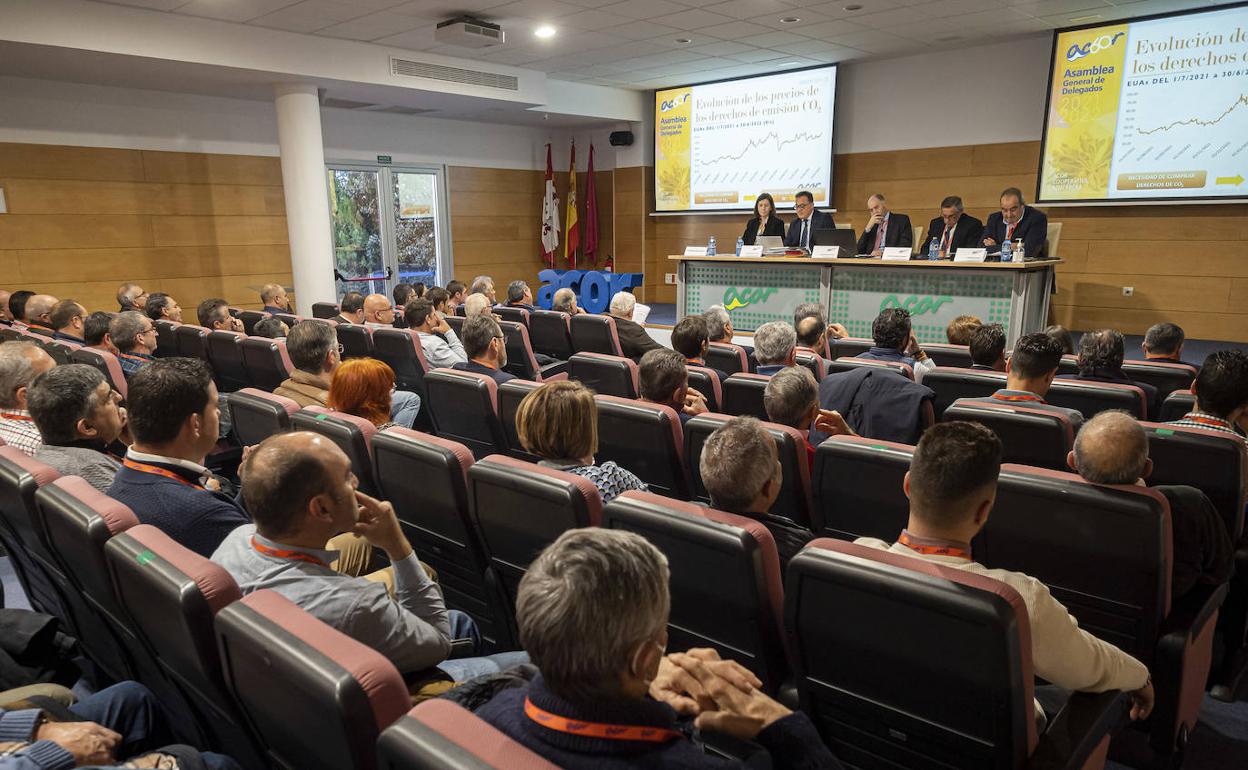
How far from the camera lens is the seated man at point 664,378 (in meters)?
3.04

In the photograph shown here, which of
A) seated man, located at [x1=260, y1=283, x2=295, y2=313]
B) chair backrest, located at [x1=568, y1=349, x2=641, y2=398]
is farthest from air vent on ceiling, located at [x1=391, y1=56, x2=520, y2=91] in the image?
chair backrest, located at [x1=568, y1=349, x2=641, y2=398]

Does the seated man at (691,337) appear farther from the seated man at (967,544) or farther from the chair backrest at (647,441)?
the seated man at (967,544)

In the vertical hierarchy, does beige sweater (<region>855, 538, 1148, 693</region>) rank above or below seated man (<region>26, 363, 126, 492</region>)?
below

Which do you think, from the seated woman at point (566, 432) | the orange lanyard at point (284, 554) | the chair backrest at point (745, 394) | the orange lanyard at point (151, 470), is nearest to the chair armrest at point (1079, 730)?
the seated woman at point (566, 432)

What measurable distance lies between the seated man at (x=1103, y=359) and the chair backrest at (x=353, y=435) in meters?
3.11

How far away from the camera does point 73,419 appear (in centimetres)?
241

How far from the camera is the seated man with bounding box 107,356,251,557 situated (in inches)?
77.0

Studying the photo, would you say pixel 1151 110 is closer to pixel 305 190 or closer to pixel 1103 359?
pixel 1103 359

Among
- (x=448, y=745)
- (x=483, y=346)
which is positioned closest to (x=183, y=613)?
(x=448, y=745)

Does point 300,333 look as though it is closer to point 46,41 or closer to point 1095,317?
point 46,41

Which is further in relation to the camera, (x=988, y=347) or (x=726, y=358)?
(x=726, y=358)

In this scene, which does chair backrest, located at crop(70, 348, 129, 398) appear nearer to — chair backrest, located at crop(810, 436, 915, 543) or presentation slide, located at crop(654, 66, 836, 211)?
chair backrest, located at crop(810, 436, 915, 543)

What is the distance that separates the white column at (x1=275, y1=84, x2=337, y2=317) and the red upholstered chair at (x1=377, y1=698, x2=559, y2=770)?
26.9 ft

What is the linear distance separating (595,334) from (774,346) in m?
2.01
